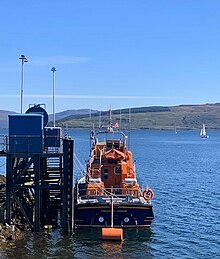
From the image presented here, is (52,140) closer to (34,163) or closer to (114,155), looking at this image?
(34,163)

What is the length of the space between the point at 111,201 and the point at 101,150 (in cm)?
842

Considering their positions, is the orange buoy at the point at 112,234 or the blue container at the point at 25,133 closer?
the orange buoy at the point at 112,234

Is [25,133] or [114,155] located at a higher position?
[25,133]

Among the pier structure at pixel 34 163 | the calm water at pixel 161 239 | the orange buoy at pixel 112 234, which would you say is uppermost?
the pier structure at pixel 34 163

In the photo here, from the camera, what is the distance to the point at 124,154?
4572cm

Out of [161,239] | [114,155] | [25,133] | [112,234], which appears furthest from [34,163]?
[161,239]

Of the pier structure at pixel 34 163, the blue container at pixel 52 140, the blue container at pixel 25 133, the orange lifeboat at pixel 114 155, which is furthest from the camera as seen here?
the orange lifeboat at pixel 114 155

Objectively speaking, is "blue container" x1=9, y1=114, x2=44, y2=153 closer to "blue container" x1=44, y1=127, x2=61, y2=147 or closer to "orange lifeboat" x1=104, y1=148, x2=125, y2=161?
"blue container" x1=44, y1=127, x2=61, y2=147

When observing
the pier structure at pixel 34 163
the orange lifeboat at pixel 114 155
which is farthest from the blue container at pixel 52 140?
the orange lifeboat at pixel 114 155

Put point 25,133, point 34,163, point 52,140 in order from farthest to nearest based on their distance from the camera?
point 52,140, point 25,133, point 34,163

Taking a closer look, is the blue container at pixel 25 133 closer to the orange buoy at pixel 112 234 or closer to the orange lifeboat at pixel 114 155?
the orange buoy at pixel 112 234

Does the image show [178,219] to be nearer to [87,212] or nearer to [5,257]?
[87,212]

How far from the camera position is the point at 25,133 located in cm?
3778

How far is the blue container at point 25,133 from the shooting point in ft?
123
